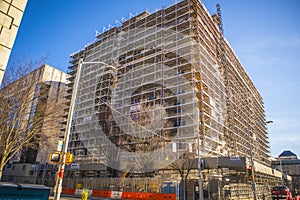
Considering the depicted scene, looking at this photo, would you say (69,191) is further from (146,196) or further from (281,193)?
(281,193)

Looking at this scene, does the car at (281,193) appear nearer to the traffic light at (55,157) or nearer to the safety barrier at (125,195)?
the safety barrier at (125,195)

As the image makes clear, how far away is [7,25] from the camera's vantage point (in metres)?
3.16

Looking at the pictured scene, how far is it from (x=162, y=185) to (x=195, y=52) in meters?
23.4

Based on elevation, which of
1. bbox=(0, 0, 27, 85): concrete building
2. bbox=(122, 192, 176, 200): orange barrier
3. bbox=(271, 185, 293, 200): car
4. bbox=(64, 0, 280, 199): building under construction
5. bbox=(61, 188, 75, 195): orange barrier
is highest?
bbox=(64, 0, 280, 199): building under construction

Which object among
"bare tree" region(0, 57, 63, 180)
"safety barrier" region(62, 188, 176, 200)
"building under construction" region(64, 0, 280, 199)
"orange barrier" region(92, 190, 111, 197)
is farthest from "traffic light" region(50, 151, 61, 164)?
"orange barrier" region(92, 190, 111, 197)

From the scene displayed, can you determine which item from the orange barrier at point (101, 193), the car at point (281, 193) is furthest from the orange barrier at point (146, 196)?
the car at point (281, 193)

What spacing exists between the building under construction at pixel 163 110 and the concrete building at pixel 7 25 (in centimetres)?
2280

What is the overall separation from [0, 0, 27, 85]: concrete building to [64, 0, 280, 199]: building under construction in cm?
2280

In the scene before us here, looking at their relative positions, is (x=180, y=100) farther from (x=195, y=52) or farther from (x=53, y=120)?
(x=53, y=120)

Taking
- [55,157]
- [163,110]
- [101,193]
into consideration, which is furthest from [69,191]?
[55,157]

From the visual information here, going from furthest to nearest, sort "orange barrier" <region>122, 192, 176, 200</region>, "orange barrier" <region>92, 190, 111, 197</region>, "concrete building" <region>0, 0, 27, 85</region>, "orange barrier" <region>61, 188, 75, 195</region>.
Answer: "orange barrier" <region>61, 188, 75, 195</region>
"orange barrier" <region>92, 190, 111, 197</region>
"orange barrier" <region>122, 192, 176, 200</region>
"concrete building" <region>0, 0, 27, 85</region>

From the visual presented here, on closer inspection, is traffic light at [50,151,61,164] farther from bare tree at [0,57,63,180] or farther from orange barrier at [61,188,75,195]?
orange barrier at [61,188,75,195]

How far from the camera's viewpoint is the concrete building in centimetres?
309

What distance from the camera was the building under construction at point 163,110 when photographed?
29375mm
